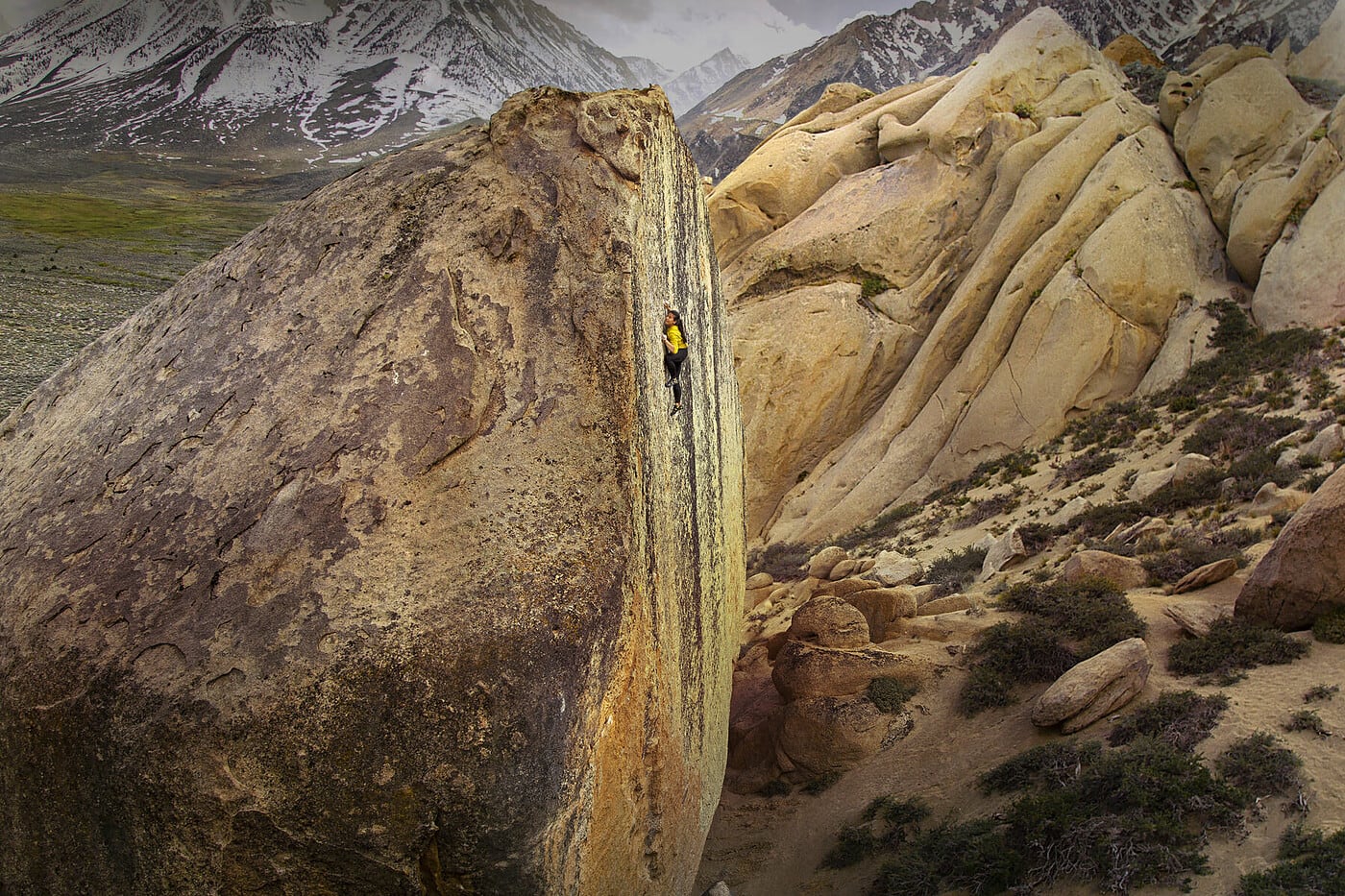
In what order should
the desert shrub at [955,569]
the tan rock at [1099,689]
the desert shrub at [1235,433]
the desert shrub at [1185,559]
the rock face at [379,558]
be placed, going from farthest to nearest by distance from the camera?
the desert shrub at [1235,433]
the desert shrub at [955,569]
the desert shrub at [1185,559]
the tan rock at [1099,689]
the rock face at [379,558]

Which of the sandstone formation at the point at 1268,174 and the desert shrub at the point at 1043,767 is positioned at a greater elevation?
the sandstone formation at the point at 1268,174

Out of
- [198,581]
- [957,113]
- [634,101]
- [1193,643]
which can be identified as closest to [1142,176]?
[957,113]

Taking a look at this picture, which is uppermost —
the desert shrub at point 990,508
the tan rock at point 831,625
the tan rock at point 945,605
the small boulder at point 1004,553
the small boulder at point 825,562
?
the tan rock at point 831,625

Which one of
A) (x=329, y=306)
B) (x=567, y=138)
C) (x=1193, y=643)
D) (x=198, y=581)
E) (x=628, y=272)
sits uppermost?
(x=567, y=138)

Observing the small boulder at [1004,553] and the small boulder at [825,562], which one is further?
the small boulder at [825,562]

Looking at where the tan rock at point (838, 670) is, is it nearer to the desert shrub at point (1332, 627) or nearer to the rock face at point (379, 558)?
the desert shrub at point (1332, 627)

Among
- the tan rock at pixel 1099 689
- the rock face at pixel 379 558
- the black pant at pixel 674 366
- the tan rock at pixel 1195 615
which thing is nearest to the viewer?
the rock face at pixel 379 558

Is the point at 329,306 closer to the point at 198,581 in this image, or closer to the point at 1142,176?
the point at 198,581

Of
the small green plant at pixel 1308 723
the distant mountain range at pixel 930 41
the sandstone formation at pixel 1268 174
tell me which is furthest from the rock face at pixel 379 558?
the distant mountain range at pixel 930 41
